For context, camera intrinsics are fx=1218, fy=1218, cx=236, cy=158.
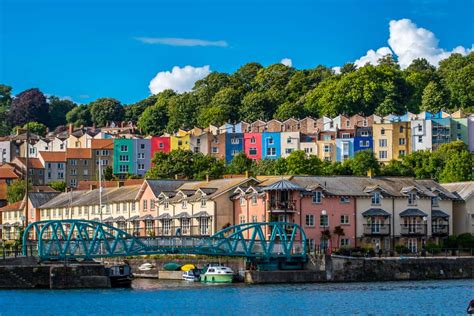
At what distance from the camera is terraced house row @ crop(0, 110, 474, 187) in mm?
168250

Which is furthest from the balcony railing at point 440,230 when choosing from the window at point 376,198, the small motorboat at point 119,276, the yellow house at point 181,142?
the yellow house at point 181,142

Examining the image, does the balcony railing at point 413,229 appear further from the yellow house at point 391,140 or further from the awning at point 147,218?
the yellow house at point 391,140

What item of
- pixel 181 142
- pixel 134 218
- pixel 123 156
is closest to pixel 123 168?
pixel 123 156

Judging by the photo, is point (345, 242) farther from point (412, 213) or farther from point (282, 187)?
point (282, 187)

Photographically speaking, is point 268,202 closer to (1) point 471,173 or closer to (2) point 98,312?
(2) point 98,312

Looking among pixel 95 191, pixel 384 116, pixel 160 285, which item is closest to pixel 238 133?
pixel 384 116

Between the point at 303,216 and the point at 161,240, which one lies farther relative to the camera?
the point at 303,216

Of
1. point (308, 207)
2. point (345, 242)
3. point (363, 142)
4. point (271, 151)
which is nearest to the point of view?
point (308, 207)

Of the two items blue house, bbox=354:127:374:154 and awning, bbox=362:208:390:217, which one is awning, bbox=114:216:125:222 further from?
blue house, bbox=354:127:374:154

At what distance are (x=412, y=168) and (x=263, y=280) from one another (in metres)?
74.4

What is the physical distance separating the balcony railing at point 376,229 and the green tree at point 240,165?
5342cm

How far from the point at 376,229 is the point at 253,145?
3158 inches

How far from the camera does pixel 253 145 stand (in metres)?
176

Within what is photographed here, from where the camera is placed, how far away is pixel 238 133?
17925cm
